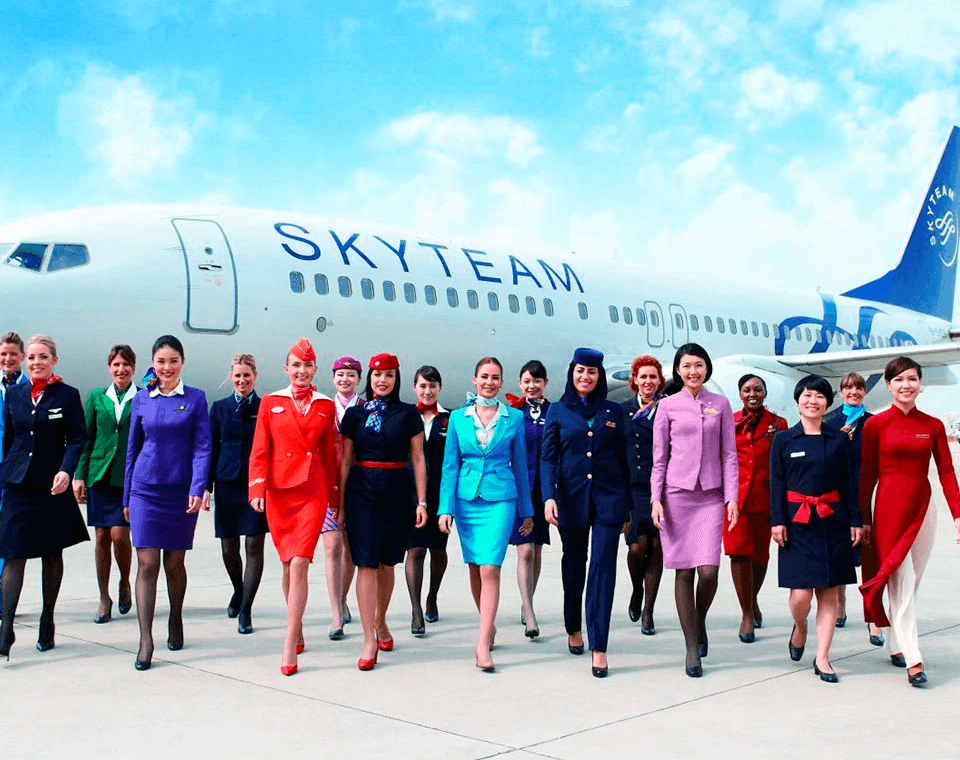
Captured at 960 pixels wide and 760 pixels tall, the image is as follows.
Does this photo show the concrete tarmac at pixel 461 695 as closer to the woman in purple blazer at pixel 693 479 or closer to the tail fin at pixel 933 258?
the woman in purple blazer at pixel 693 479

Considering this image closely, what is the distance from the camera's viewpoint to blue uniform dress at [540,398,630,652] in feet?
16.6

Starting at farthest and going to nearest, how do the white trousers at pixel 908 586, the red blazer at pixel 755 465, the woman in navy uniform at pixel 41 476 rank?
the red blazer at pixel 755 465 → the woman in navy uniform at pixel 41 476 → the white trousers at pixel 908 586

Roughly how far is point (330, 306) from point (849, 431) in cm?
719

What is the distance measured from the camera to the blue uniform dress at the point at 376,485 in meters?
5.07

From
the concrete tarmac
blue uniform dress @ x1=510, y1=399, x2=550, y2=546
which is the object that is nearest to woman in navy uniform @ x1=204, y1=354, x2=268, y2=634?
the concrete tarmac

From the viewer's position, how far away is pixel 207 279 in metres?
10.9

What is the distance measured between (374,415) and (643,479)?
1772mm

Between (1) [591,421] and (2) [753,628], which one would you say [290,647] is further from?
(2) [753,628]

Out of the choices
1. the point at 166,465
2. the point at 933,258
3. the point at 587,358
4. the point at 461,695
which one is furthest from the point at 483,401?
the point at 933,258

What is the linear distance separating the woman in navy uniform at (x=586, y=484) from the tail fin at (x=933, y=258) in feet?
66.6

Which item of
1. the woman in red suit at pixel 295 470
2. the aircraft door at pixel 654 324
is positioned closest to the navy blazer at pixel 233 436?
the woman in red suit at pixel 295 470

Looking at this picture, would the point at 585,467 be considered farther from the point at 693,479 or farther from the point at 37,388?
the point at 37,388

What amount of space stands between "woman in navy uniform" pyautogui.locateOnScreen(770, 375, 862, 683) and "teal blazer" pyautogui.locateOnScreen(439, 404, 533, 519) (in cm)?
128

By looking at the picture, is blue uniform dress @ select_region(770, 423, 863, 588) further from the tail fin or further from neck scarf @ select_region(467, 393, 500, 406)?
the tail fin
